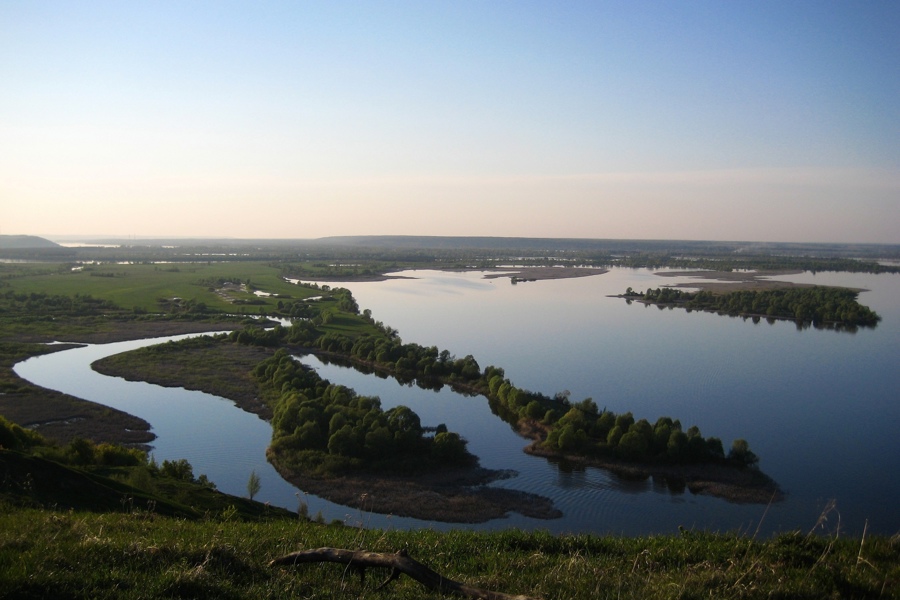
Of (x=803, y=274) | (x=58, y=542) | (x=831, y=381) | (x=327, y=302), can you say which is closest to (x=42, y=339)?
(x=327, y=302)

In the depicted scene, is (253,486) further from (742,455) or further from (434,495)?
(742,455)

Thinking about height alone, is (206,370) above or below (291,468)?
above

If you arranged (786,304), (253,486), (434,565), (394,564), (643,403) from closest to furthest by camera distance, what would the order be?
(394,564) → (434,565) → (253,486) → (643,403) → (786,304)

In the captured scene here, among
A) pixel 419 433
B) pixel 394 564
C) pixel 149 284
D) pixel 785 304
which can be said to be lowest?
pixel 419 433

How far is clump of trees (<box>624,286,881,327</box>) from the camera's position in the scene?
1372 inches

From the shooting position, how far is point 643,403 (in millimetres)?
18703

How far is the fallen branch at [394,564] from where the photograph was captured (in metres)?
3.09

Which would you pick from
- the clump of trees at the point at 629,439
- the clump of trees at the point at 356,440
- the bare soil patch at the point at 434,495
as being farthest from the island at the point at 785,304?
the bare soil patch at the point at 434,495

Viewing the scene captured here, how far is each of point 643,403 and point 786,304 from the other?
2469 centimetres

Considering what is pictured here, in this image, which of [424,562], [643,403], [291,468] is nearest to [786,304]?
[643,403]

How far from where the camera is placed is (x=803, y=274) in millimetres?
66812

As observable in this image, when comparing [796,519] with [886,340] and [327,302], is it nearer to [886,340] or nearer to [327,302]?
[886,340]

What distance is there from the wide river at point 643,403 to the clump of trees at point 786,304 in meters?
1.89

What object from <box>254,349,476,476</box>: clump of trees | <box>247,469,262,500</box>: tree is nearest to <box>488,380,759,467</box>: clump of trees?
<box>254,349,476,476</box>: clump of trees
